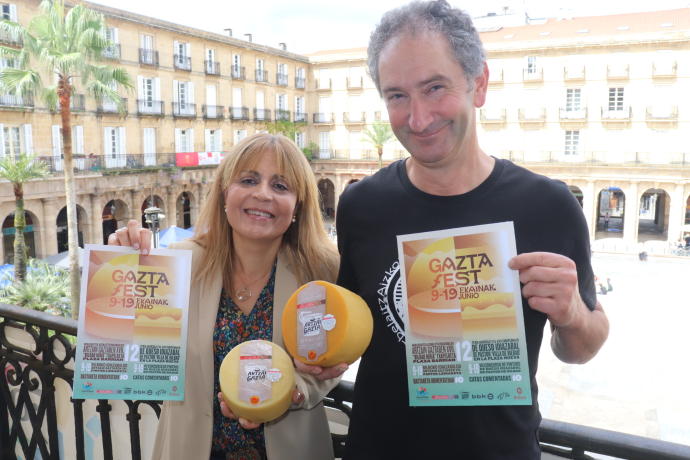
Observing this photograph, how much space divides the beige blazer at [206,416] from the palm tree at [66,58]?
13683 millimetres

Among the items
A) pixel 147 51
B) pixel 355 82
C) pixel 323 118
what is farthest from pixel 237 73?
pixel 355 82

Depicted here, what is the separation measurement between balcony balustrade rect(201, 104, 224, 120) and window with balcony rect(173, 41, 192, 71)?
1.91 meters

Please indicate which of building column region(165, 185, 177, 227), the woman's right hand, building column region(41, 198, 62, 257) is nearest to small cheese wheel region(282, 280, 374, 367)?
the woman's right hand

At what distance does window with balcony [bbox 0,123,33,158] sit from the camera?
1886cm

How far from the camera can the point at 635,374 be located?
11.8 m

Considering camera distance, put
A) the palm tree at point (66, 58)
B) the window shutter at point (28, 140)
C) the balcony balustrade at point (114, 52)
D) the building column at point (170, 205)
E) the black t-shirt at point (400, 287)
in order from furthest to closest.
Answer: the building column at point (170, 205) < the balcony balustrade at point (114, 52) < the window shutter at point (28, 140) < the palm tree at point (66, 58) < the black t-shirt at point (400, 287)

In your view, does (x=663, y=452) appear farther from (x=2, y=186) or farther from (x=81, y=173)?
(x=81, y=173)

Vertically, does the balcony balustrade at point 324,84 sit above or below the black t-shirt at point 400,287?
above

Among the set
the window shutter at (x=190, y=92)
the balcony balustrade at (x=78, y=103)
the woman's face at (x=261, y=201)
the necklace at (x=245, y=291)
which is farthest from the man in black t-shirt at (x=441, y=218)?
the window shutter at (x=190, y=92)

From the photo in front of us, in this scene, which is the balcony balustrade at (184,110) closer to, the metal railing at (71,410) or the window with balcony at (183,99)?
the window with balcony at (183,99)

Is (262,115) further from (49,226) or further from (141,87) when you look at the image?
(49,226)

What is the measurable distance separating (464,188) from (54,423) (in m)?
1.96

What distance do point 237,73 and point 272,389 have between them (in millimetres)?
28379

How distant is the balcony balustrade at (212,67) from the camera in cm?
2666
